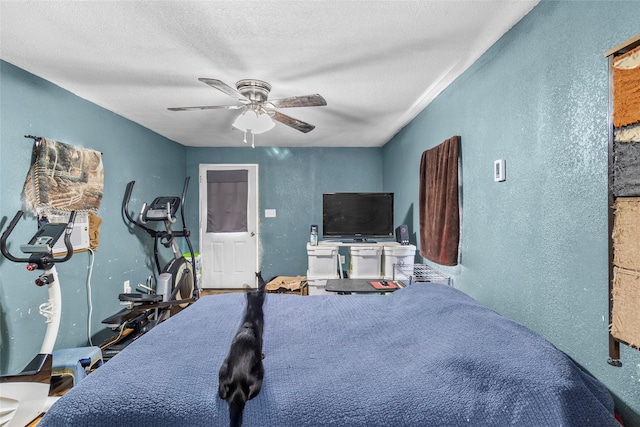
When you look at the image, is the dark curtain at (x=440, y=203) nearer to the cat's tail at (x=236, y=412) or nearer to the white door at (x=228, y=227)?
the cat's tail at (x=236, y=412)

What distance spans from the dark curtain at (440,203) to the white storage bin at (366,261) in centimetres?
61

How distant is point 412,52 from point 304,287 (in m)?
3.02

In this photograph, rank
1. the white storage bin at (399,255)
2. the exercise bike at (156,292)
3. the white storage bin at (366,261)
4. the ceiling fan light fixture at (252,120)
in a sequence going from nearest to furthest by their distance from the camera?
the ceiling fan light fixture at (252,120) → the exercise bike at (156,292) → the white storage bin at (399,255) → the white storage bin at (366,261)

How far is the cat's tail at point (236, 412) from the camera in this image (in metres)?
0.95

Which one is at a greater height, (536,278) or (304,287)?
(536,278)

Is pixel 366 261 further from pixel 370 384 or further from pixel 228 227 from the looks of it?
pixel 228 227

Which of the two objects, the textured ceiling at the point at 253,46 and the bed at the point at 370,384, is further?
the textured ceiling at the point at 253,46

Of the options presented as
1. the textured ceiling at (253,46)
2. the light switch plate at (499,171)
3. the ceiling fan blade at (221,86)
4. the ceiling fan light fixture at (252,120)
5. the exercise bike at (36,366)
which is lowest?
the exercise bike at (36,366)

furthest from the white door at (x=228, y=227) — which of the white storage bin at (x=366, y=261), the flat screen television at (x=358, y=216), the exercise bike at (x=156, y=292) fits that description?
the white storage bin at (x=366, y=261)

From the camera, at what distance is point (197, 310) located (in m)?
1.83

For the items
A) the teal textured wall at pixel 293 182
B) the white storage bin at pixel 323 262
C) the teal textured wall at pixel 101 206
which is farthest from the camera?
the teal textured wall at pixel 293 182

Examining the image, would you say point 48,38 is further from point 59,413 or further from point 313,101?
point 59,413

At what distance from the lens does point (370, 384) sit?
1.05 meters

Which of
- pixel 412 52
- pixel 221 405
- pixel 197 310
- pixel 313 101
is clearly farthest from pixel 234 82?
pixel 221 405
